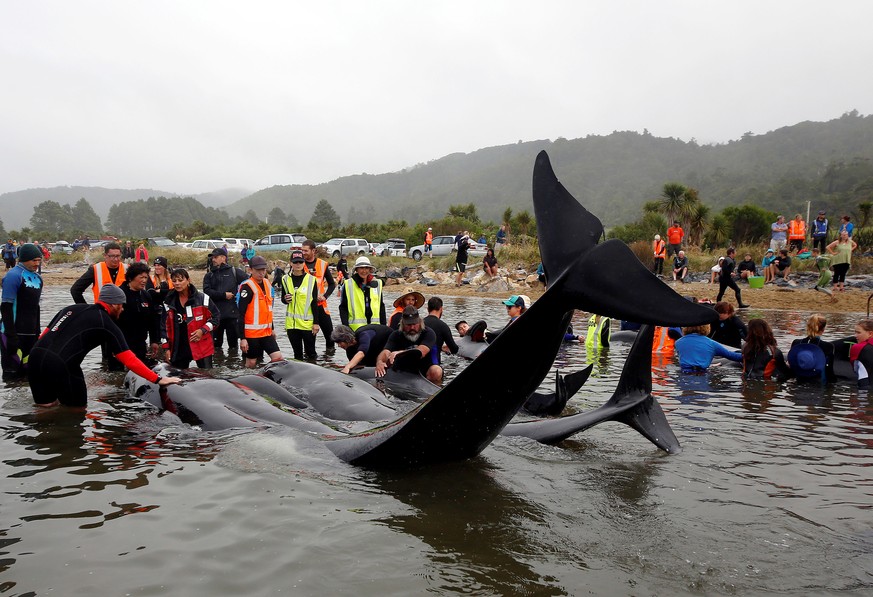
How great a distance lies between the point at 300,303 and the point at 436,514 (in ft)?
24.4

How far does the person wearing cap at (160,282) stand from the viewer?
11102 millimetres

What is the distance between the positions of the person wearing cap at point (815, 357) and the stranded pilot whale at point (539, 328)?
683 centimetres

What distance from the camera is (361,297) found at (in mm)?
12000

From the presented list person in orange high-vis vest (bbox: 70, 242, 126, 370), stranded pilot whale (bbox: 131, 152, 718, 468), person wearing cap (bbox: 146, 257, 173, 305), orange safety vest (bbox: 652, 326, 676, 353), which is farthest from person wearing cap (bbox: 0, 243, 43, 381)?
orange safety vest (bbox: 652, 326, 676, 353)

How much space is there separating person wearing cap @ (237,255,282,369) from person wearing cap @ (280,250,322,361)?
736 mm

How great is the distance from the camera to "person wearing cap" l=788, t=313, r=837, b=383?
9.73 metres

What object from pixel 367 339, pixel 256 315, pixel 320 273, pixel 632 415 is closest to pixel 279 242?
pixel 320 273

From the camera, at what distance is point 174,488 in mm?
5258

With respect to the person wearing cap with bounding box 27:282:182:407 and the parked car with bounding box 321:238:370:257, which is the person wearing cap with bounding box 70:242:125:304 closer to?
the person wearing cap with bounding box 27:282:182:407

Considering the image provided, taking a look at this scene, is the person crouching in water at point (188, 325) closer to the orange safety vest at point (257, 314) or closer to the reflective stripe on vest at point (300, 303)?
the orange safety vest at point (257, 314)

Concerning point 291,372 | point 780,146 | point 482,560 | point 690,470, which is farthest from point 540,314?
point 780,146

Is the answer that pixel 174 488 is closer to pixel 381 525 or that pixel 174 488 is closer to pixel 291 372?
pixel 381 525

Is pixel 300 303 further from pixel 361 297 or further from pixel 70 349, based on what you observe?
pixel 70 349

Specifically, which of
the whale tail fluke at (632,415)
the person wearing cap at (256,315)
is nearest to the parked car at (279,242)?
the person wearing cap at (256,315)
